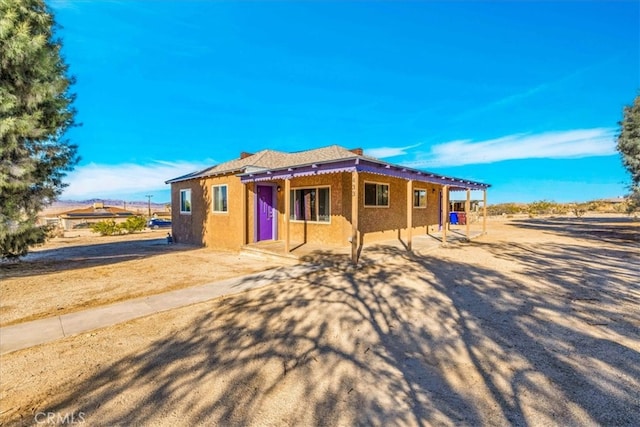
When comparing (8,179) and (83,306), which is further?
(8,179)

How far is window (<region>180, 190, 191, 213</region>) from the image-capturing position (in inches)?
574

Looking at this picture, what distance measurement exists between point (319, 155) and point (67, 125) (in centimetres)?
900

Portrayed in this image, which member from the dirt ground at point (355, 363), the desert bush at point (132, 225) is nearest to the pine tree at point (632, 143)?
the dirt ground at point (355, 363)

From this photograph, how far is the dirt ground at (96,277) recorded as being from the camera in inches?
214

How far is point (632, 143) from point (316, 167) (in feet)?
59.0

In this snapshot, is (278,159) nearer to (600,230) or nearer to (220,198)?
(220,198)

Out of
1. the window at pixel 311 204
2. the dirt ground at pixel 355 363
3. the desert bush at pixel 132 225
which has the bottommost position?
the dirt ground at pixel 355 363

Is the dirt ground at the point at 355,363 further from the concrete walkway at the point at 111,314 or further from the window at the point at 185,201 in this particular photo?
the window at the point at 185,201

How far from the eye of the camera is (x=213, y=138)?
4009 centimetres

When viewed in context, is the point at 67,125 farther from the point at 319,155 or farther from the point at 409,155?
the point at 409,155

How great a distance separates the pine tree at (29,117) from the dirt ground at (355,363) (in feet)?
14.5

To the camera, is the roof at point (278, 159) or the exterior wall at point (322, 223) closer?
the exterior wall at point (322, 223)

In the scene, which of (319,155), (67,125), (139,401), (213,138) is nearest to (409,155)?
(213,138)

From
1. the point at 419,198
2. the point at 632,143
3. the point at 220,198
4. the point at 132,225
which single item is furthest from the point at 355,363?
the point at 132,225
